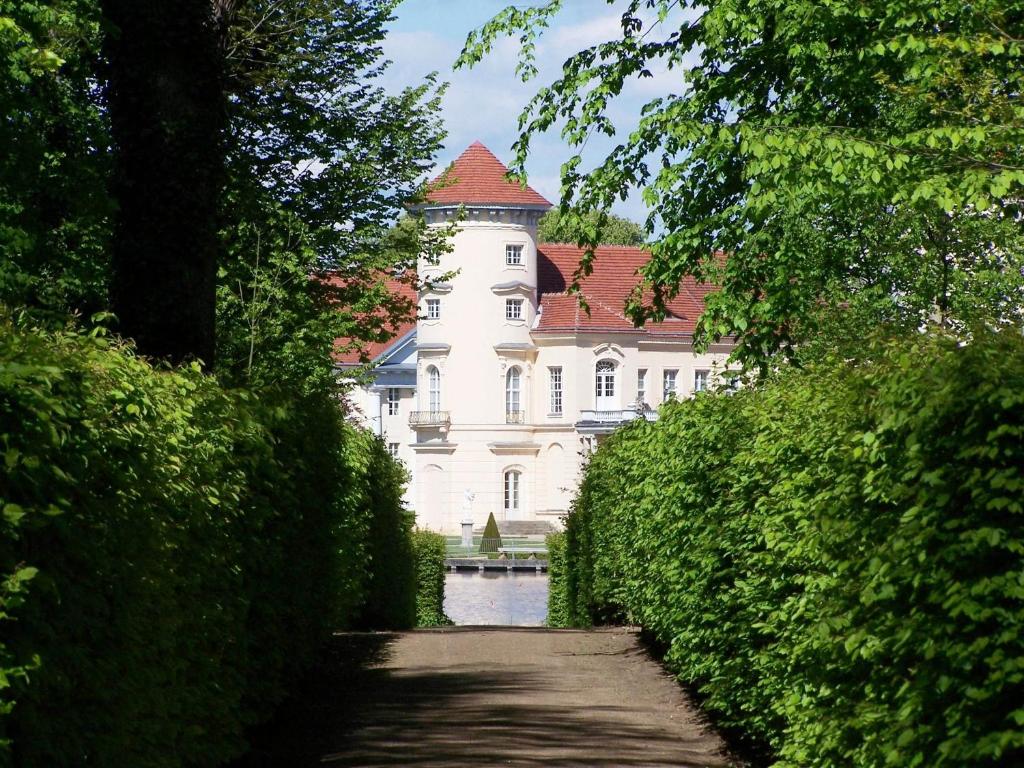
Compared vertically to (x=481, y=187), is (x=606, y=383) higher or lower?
lower

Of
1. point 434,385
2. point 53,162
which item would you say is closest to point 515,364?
point 434,385

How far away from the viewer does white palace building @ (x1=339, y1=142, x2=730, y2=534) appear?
232 ft

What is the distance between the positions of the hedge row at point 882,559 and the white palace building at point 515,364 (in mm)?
60930

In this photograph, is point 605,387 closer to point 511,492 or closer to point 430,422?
point 511,492

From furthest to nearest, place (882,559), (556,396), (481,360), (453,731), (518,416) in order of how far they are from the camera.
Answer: (518,416) → (556,396) → (481,360) → (453,731) → (882,559)

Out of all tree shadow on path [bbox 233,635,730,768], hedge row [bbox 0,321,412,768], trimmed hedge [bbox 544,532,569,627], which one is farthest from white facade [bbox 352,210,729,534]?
hedge row [bbox 0,321,412,768]

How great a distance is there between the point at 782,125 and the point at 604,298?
57.4m

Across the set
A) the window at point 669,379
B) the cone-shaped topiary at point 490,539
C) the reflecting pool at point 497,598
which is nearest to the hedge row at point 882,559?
the reflecting pool at point 497,598

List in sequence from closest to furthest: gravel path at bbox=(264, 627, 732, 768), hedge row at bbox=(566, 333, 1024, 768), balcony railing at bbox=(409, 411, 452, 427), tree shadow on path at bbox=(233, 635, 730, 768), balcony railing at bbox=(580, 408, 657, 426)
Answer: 1. hedge row at bbox=(566, 333, 1024, 768)
2. tree shadow on path at bbox=(233, 635, 730, 768)
3. gravel path at bbox=(264, 627, 732, 768)
4. balcony railing at bbox=(580, 408, 657, 426)
5. balcony railing at bbox=(409, 411, 452, 427)

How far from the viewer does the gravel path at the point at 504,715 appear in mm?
9297

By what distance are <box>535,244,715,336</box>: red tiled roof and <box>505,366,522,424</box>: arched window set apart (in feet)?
8.21

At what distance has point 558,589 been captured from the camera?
35156mm

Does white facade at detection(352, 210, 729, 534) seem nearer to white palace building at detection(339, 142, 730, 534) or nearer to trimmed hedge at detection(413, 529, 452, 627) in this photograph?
white palace building at detection(339, 142, 730, 534)

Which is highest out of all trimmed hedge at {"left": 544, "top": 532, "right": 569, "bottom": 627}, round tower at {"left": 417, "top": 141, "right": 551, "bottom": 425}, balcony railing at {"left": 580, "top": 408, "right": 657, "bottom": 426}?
round tower at {"left": 417, "top": 141, "right": 551, "bottom": 425}
